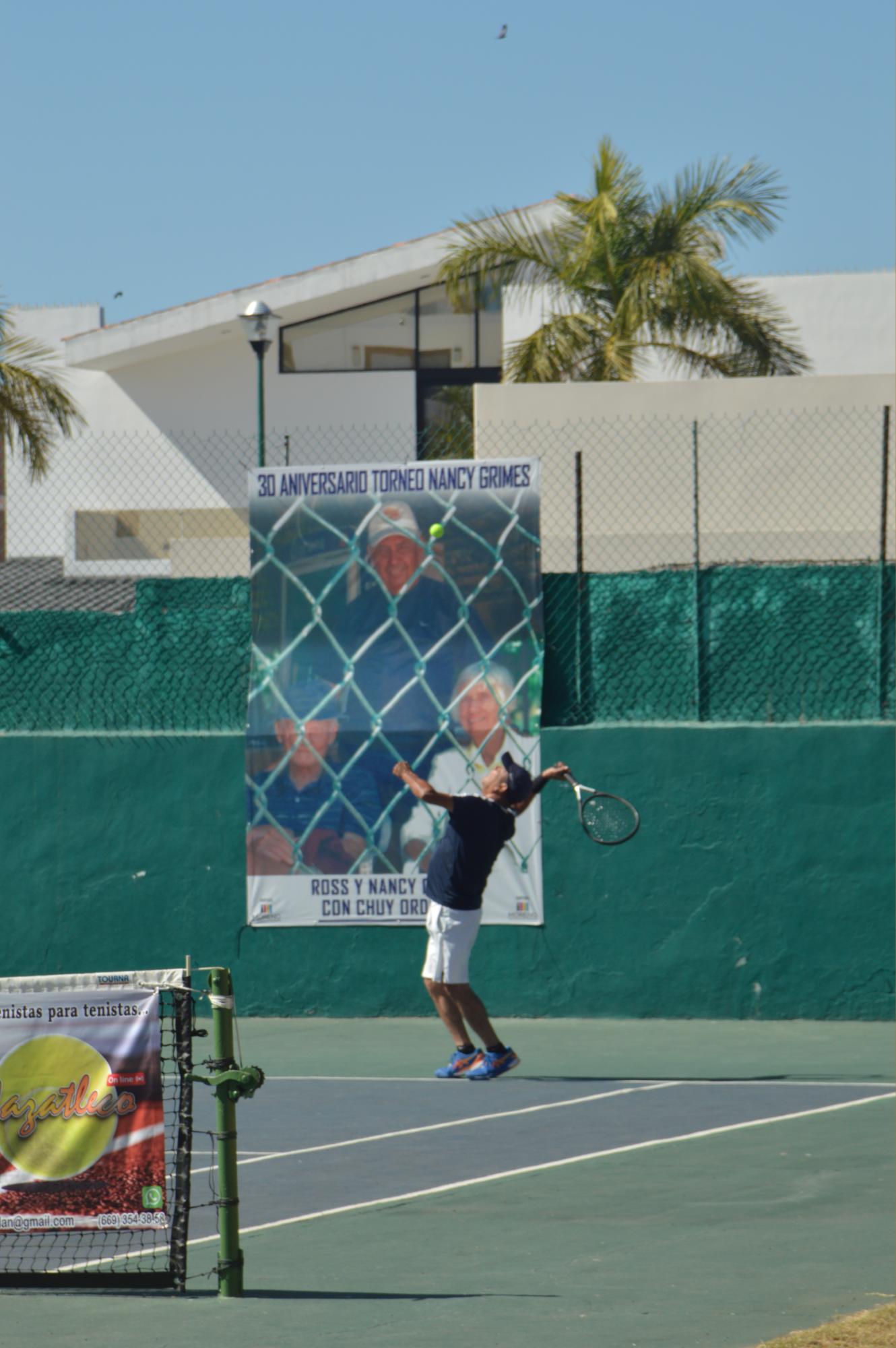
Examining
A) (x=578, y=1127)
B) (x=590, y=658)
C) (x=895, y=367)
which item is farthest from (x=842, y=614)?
(x=895, y=367)

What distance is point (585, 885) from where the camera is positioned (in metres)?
13.6

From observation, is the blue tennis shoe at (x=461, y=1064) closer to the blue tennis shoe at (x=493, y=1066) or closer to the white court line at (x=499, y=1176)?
the blue tennis shoe at (x=493, y=1066)

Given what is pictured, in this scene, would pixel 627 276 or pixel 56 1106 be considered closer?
pixel 56 1106

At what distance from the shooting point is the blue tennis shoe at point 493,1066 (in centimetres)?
1096

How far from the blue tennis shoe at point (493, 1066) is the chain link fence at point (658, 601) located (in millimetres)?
3464

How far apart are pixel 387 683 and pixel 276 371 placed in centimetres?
1744

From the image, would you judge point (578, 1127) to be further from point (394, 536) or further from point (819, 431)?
point (819, 431)

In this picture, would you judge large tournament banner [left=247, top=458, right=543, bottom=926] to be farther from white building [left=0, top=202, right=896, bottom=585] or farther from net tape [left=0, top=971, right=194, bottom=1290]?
white building [left=0, top=202, right=896, bottom=585]

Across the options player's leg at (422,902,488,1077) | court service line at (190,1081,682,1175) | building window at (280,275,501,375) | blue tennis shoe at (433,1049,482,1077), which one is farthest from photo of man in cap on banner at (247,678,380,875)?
building window at (280,275,501,375)

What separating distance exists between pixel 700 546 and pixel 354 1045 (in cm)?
529

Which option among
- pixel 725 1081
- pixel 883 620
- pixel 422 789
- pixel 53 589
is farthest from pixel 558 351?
pixel 725 1081

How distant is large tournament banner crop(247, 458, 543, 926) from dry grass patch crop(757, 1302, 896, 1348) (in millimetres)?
7771

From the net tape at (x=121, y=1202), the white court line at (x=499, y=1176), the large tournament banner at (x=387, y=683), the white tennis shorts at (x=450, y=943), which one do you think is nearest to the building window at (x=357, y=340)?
the large tournament banner at (x=387, y=683)

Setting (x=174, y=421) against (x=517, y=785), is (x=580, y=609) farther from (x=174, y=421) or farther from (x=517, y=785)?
(x=174, y=421)
